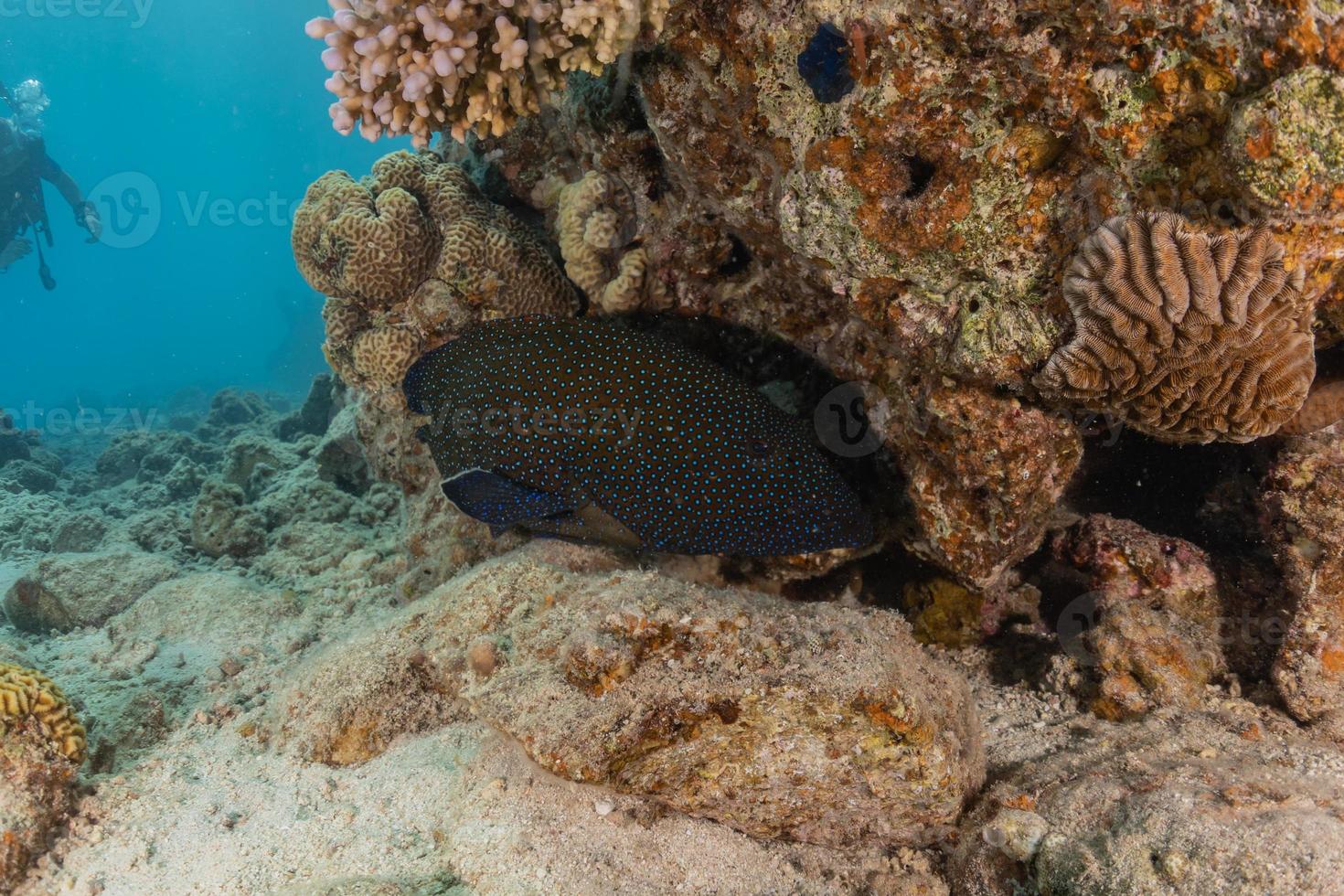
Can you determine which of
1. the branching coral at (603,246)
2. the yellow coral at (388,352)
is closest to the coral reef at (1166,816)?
the branching coral at (603,246)

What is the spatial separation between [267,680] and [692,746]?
11.0 feet

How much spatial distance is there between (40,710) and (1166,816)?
5.07m

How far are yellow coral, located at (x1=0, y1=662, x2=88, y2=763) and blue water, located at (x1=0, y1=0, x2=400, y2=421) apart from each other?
72583mm

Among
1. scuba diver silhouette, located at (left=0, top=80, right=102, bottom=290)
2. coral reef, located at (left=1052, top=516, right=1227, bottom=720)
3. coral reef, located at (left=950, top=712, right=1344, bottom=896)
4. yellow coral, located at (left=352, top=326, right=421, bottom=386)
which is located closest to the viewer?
coral reef, located at (left=950, top=712, right=1344, bottom=896)

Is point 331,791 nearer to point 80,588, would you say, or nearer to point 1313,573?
point 80,588

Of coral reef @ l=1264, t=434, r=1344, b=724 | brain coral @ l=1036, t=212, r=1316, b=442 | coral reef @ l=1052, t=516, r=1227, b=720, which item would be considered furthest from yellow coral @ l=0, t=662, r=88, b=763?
coral reef @ l=1264, t=434, r=1344, b=724

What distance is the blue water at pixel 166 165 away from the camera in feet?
285

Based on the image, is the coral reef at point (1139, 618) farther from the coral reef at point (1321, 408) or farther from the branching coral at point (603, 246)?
the branching coral at point (603, 246)

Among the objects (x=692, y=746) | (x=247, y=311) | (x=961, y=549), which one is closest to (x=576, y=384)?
(x=692, y=746)

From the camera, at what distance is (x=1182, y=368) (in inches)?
111

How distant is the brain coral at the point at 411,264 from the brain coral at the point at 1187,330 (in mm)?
3685

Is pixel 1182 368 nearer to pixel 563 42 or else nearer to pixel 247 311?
pixel 563 42

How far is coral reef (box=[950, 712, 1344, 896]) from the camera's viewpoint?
232 cm

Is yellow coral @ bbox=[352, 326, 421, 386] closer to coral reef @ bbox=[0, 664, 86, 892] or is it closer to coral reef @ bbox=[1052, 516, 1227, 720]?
coral reef @ bbox=[0, 664, 86, 892]
